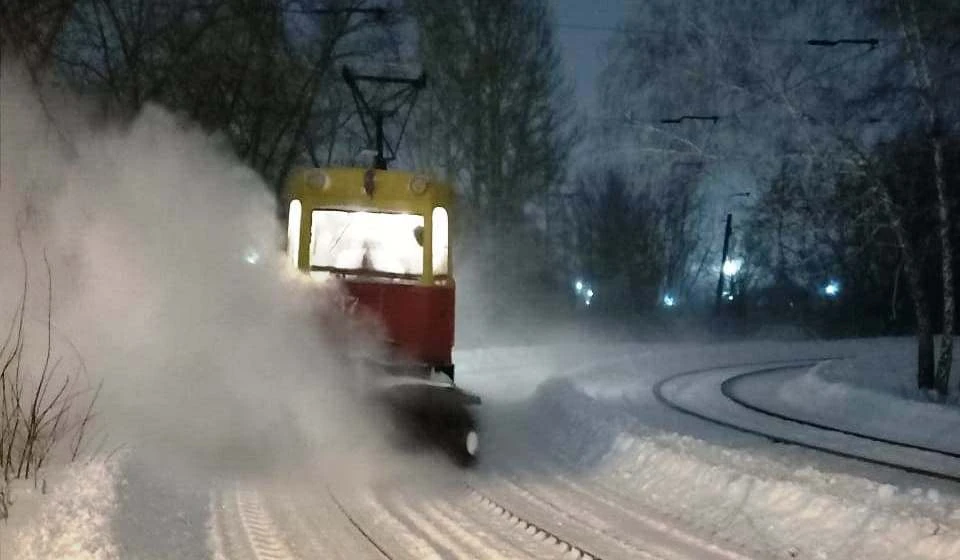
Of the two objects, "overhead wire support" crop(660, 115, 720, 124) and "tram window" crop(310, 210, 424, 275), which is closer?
"tram window" crop(310, 210, 424, 275)

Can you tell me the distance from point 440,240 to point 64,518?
6.22m

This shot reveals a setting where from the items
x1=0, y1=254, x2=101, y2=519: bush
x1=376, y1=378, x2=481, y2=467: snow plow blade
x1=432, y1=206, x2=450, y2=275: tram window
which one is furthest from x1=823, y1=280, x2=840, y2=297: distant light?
x1=0, y1=254, x2=101, y2=519: bush

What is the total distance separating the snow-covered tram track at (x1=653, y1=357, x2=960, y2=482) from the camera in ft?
39.5

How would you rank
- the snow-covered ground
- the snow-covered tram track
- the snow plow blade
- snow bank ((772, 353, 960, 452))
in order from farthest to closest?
snow bank ((772, 353, 960, 452)) → the snow-covered tram track → the snow plow blade → the snow-covered ground

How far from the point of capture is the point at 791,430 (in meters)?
15.1

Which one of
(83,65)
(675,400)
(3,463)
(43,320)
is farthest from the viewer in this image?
(675,400)

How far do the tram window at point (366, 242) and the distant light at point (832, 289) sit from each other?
4184cm

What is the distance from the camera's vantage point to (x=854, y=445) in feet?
44.5

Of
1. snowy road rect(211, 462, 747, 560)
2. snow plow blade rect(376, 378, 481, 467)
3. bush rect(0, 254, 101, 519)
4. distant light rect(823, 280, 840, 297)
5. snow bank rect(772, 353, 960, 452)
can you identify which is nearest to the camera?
snowy road rect(211, 462, 747, 560)

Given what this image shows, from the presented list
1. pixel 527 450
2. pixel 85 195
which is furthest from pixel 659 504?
pixel 85 195

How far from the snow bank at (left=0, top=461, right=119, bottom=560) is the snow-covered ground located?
17mm

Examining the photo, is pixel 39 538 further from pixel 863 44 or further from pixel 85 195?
pixel 863 44

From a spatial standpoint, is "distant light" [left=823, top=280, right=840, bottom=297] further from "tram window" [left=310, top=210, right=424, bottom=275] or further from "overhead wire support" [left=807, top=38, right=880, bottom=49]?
"tram window" [left=310, top=210, right=424, bottom=275]

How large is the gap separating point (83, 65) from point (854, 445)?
12715mm
